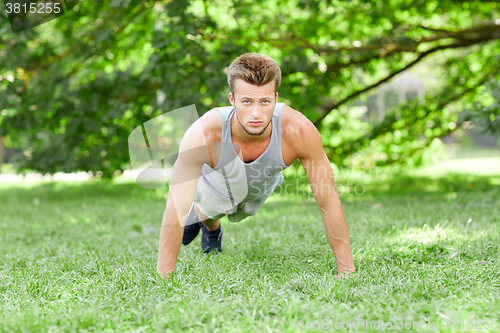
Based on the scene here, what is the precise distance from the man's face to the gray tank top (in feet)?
0.65

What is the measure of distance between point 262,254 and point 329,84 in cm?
563

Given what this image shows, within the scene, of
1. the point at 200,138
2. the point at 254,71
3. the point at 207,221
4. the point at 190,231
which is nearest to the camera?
the point at 254,71

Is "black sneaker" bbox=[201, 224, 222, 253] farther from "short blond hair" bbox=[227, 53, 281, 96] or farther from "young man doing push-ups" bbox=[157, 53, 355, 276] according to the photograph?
"short blond hair" bbox=[227, 53, 281, 96]

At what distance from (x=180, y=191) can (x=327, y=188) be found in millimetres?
971

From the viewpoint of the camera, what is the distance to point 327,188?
2.91 meters

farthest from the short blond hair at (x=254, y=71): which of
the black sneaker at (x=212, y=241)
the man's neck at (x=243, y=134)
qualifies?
the black sneaker at (x=212, y=241)

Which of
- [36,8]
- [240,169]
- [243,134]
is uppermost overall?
[36,8]

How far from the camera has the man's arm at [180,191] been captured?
2764 mm

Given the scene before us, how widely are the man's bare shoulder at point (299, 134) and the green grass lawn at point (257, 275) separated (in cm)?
84

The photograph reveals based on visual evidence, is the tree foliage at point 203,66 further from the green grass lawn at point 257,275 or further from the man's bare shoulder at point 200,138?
the man's bare shoulder at point 200,138

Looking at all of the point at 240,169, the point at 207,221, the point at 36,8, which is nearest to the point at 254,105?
the point at 240,169

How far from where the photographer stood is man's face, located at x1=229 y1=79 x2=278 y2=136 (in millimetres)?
2672

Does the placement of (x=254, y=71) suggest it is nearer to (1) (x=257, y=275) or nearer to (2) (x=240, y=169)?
(2) (x=240, y=169)

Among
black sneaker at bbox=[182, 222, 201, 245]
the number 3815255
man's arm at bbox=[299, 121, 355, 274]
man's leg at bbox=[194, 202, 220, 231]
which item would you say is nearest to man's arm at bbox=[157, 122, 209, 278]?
man's arm at bbox=[299, 121, 355, 274]
